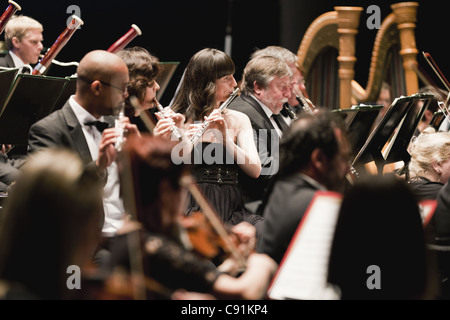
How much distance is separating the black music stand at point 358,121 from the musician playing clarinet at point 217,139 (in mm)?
584

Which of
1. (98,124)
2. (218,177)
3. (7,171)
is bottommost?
(7,171)

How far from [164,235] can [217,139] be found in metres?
1.51

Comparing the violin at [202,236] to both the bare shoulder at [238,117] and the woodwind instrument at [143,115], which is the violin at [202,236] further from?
the bare shoulder at [238,117]

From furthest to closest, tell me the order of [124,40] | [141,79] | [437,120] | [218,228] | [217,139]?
[437,120] < [124,40] < [217,139] < [141,79] < [218,228]

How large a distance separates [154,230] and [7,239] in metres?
0.33

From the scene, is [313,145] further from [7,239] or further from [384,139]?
[384,139]

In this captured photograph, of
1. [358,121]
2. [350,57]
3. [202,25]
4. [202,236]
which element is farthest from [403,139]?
[202,25]

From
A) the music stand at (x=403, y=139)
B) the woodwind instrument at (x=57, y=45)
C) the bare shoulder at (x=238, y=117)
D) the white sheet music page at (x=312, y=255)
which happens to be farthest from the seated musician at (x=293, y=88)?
the white sheet music page at (x=312, y=255)

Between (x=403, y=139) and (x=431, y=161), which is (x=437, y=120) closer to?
(x=403, y=139)

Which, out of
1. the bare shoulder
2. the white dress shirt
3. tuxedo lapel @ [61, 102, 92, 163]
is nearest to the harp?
the bare shoulder

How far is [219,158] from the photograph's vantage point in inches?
122

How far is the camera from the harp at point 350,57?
5.25 m

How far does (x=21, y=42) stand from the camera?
15.0 feet
